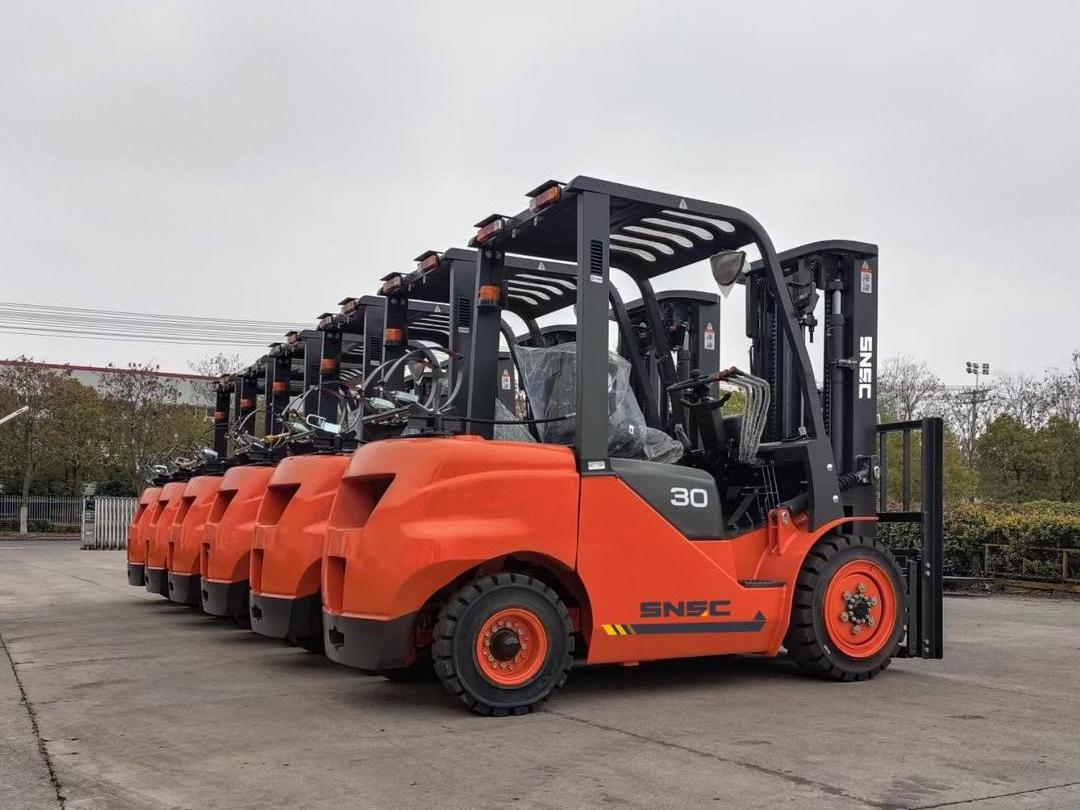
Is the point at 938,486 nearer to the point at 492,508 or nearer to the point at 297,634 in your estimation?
the point at 492,508

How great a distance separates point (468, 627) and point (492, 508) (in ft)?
2.27

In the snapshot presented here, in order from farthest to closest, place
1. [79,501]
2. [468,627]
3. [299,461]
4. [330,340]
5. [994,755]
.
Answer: [79,501] → [330,340] → [299,461] → [468,627] → [994,755]

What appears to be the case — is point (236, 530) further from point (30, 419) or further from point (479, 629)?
point (30, 419)

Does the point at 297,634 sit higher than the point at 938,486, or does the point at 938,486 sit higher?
the point at 938,486

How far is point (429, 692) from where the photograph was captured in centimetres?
721

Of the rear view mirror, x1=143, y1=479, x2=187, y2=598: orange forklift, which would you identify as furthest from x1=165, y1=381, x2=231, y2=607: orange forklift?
the rear view mirror

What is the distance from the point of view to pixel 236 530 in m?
9.77

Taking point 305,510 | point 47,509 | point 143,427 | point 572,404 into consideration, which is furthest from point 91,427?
point 572,404

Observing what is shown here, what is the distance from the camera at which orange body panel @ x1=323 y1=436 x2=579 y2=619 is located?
244 inches

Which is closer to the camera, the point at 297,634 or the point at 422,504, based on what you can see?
the point at 422,504

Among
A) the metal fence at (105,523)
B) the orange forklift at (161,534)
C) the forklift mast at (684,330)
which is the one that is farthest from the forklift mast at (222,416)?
the metal fence at (105,523)

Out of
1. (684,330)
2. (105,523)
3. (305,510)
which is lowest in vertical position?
(105,523)

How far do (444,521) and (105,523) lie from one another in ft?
98.4

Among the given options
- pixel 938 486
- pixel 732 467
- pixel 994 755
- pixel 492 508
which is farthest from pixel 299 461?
pixel 994 755
